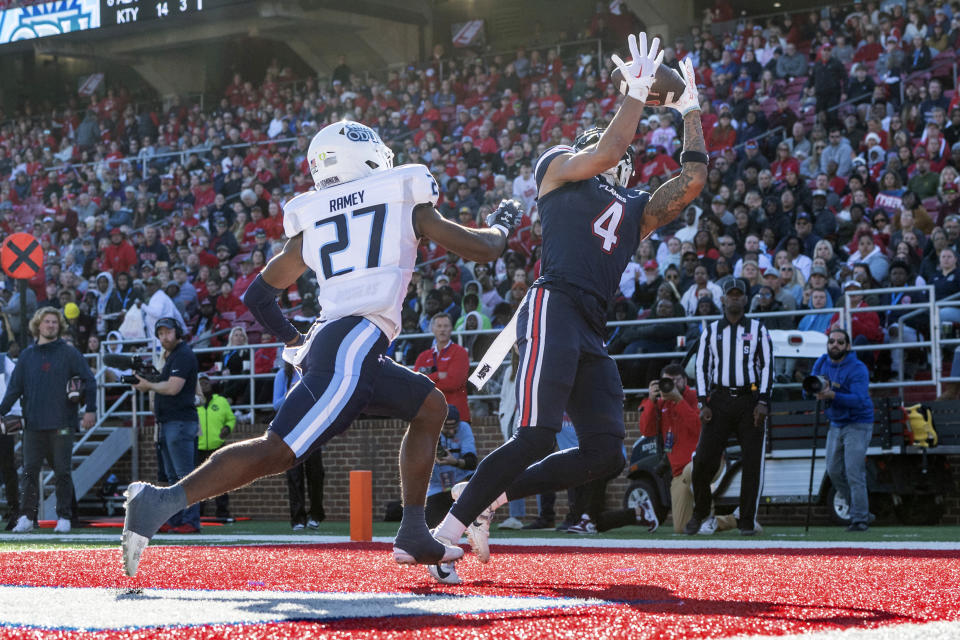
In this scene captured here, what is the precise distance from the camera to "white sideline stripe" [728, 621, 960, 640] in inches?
131

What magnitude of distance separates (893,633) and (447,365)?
344 inches

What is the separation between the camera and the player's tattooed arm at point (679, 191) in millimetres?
5488

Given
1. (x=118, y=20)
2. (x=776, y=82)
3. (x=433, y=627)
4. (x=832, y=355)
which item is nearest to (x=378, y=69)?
(x=118, y=20)

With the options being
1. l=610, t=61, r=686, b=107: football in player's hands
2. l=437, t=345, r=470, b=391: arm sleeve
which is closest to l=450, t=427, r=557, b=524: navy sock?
l=610, t=61, r=686, b=107: football in player's hands

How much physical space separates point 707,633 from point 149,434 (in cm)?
1431

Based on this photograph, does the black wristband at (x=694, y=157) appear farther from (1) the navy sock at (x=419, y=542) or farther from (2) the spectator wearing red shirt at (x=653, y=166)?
(2) the spectator wearing red shirt at (x=653, y=166)

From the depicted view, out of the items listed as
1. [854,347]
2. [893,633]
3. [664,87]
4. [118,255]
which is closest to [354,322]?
[664,87]

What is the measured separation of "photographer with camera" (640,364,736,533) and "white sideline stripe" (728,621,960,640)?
7.25m

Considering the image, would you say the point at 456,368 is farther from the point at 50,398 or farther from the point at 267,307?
the point at 267,307

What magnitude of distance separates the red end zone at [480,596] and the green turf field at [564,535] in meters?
2.48

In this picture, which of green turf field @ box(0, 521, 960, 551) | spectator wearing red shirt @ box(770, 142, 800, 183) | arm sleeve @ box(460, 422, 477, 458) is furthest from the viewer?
spectator wearing red shirt @ box(770, 142, 800, 183)

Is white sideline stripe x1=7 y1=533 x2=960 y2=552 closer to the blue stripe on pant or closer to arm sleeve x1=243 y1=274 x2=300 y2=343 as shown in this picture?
arm sleeve x1=243 y1=274 x2=300 y2=343

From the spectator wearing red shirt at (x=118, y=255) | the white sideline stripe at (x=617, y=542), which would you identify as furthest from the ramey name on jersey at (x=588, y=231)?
the spectator wearing red shirt at (x=118, y=255)

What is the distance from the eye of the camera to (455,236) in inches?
201
